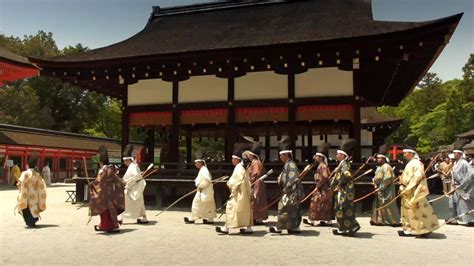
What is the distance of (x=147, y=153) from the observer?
56.5 ft

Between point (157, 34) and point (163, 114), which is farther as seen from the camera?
point (157, 34)

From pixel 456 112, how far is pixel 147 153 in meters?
34.6

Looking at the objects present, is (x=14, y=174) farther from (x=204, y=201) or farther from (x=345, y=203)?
(x=345, y=203)

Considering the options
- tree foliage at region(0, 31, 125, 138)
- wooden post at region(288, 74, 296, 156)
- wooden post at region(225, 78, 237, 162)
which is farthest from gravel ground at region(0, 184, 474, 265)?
tree foliage at region(0, 31, 125, 138)

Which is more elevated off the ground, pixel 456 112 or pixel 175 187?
pixel 456 112

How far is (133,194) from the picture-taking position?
10.1 m

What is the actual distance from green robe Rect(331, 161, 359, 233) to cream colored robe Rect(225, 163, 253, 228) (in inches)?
70.6

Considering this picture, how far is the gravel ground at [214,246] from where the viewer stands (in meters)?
6.27

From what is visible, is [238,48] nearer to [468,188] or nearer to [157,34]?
[157,34]

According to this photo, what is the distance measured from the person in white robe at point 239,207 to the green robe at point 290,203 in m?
0.65

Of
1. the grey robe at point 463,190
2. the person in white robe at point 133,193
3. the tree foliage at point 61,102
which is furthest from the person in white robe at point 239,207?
the tree foliage at point 61,102

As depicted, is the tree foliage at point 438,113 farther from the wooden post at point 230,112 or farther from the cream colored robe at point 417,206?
the cream colored robe at point 417,206

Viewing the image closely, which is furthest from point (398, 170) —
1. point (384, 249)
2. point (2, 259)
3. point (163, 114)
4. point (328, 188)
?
point (2, 259)

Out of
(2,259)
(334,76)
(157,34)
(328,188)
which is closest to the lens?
(2,259)
